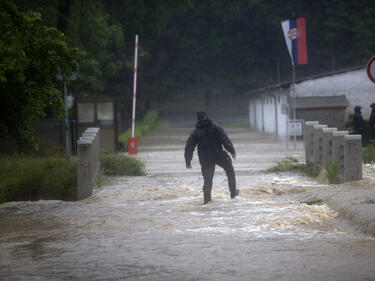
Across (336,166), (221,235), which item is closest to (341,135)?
(336,166)

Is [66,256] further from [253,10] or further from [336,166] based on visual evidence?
[253,10]

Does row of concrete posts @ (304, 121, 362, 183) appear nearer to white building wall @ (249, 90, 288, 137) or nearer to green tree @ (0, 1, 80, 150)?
green tree @ (0, 1, 80, 150)

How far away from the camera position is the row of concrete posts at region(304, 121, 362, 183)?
14.4 meters

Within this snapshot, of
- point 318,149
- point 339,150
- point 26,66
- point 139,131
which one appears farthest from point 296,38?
point 26,66

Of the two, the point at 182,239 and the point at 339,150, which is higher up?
the point at 339,150

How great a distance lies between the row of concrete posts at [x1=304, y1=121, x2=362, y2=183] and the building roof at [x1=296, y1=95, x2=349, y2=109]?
18726mm

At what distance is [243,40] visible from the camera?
82.8m

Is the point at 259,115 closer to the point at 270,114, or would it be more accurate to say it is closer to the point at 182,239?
the point at 270,114

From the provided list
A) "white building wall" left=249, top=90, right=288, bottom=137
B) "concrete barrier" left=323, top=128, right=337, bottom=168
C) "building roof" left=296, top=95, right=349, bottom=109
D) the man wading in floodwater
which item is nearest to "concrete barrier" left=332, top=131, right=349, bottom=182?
"concrete barrier" left=323, top=128, right=337, bottom=168

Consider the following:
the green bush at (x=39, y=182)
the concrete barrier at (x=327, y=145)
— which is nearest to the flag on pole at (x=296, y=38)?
the concrete barrier at (x=327, y=145)

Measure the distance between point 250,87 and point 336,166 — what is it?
69.7m

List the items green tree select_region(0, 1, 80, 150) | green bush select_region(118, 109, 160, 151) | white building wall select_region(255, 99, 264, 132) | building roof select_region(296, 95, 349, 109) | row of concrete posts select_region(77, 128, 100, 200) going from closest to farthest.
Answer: green tree select_region(0, 1, 80, 150) < row of concrete posts select_region(77, 128, 100, 200) < green bush select_region(118, 109, 160, 151) < building roof select_region(296, 95, 349, 109) < white building wall select_region(255, 99, 264, 132)

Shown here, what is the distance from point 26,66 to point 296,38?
19.8m

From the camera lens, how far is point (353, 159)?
1442cm
